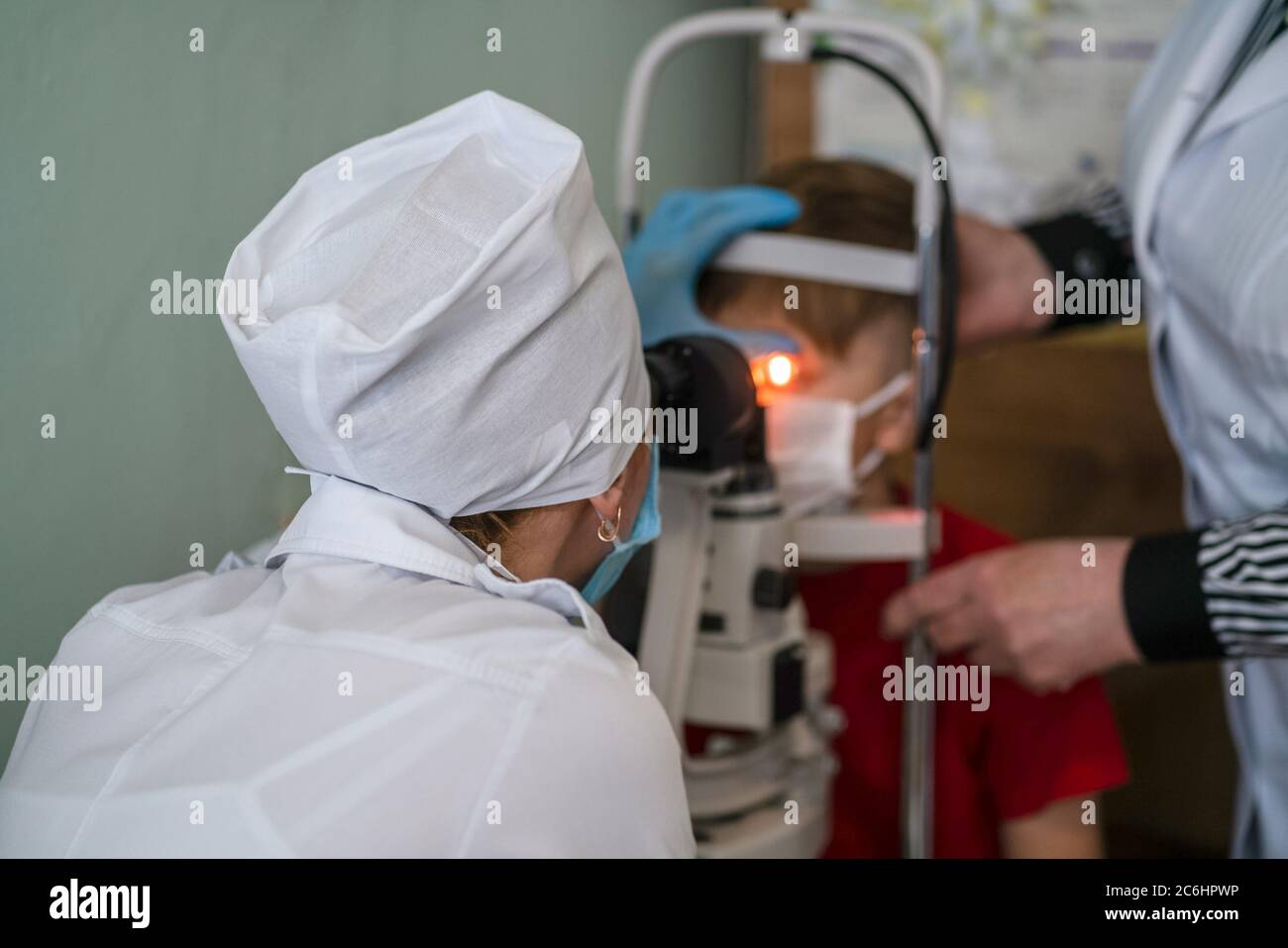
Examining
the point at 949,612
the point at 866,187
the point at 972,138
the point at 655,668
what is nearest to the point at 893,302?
the point at 866,187

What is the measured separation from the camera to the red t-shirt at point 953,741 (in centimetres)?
132

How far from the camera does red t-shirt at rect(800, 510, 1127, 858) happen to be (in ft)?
4.32

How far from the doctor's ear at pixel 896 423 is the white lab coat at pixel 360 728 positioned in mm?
784

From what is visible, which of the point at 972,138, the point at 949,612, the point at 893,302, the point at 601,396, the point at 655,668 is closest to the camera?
the point at 601,396

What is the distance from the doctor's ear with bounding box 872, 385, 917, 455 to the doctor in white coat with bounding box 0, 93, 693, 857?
2.34 ft

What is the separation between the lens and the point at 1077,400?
2.34 meters

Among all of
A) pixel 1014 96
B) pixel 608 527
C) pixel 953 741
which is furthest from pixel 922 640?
pixel 1014 96

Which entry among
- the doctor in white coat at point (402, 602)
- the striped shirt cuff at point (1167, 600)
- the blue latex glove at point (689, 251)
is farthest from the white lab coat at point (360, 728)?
the striped shirt cuff at point (1167, 600)

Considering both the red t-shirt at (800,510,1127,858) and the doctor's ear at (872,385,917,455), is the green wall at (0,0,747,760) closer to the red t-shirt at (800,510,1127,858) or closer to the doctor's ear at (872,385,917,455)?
the doctor's ear at (872,385,917,455)

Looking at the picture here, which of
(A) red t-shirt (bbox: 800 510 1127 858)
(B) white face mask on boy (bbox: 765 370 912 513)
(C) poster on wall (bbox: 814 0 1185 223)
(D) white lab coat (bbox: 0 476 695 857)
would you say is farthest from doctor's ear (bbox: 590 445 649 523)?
(C) poster on wall (bbox: 814 0 1185 223)
